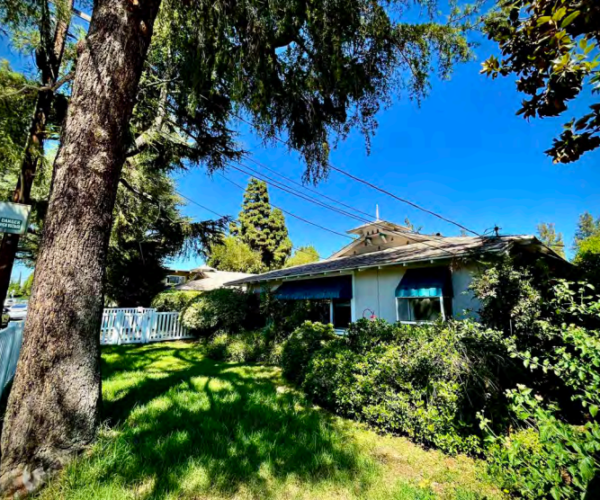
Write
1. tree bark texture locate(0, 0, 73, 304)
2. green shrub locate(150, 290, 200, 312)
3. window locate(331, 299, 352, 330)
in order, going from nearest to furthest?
1. tree bark texture locate(0, 0, 73, 304)
2. window locate(331, 299, 352, 330)
3. green shrub locate(150, 290, 200, 312)

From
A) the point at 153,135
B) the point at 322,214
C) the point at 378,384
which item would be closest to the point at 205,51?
the point at 153,135

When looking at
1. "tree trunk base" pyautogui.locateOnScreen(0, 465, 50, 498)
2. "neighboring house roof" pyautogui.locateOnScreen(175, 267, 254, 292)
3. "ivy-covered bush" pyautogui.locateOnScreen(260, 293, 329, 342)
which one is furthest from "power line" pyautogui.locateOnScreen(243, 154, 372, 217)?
"neighboring house roof" pyautogui.locateOnScreen(175, 267, 254, 292)

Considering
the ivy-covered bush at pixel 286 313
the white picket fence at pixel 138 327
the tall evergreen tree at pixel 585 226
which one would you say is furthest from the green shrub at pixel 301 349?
the tall evergreen tree at pixel 585 226

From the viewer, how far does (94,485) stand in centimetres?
258

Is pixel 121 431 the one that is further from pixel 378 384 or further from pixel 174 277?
pixel 174 277

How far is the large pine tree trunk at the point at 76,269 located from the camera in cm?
277

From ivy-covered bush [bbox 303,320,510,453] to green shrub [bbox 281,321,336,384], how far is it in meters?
1.29

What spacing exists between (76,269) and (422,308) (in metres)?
8.79

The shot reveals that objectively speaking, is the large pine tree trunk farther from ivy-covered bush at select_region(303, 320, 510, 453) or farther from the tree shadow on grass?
ivy-covered bush at select_region(303, 320, 510, 453)

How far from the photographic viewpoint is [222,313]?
12.2 metres

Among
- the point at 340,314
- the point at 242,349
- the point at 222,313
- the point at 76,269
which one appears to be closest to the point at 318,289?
the point at 340,314

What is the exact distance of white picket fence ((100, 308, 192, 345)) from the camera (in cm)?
1140

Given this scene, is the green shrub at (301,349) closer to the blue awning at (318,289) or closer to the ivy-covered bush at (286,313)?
the ivy-covered bush at (286,313)

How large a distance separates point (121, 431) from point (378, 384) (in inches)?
150
